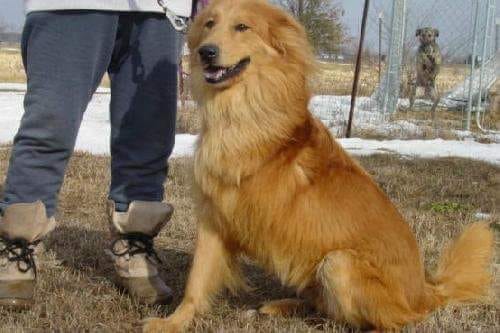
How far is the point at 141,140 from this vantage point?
9.90 ft

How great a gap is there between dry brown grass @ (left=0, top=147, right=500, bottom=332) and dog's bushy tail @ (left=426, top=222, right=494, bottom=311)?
0.06 metres

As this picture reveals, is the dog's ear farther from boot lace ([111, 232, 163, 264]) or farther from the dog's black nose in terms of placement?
boot lace ([111, 232, 163, 264])

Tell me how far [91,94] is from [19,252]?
2.54 ft

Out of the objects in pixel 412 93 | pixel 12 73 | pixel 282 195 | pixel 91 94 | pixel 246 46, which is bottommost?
pixel 12 73

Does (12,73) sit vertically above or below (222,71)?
below

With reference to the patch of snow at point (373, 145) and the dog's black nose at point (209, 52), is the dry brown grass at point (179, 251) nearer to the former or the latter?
the dog's black nose at point (209, 52)

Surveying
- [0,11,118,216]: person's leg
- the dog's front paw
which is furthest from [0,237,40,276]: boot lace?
the dog's front paw

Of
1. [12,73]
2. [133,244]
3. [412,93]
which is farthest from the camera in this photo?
[12,73]

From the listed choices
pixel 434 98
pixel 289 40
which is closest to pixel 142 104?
pixel 289 40

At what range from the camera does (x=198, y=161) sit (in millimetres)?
2666

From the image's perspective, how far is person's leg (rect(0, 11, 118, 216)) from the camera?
267 cm

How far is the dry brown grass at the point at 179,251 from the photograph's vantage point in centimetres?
268

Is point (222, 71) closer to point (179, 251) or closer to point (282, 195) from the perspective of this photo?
point (282, 195)

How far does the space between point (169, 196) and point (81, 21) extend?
261cm
